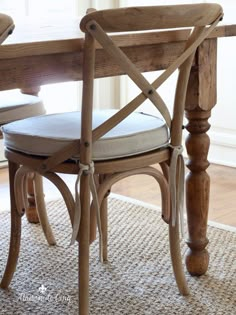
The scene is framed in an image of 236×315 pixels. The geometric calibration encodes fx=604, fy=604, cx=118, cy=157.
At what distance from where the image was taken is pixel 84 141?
137 cm

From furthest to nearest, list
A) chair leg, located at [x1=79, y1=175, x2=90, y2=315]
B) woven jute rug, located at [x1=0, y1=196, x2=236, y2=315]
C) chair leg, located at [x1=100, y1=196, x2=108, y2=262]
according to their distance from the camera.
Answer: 1. chair leg, located at [x1=100, y1=196, x2=108, y2=262]
2. woven jute rug, located at [x1=0, y1=196, x2=236, y2=315]
3. chair leg, located at [x1=79, y1=175, x2=90, y2=315]

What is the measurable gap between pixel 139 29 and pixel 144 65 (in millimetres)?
203

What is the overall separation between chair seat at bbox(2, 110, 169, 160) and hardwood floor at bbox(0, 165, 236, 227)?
81 centimetres

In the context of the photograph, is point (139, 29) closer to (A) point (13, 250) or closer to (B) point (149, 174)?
(B) point (149, 174)

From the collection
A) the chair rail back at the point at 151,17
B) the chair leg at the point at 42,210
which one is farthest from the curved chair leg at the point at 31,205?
the chair rail back at the point at 151,17

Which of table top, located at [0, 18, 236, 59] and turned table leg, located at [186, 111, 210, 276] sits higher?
table top, located at [0, 18, 236, 59]

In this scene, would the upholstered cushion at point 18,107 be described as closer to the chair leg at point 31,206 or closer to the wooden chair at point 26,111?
the wooden chair at point 26,111

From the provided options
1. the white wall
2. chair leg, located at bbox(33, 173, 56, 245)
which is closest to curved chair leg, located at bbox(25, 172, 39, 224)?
chair leg, located at bbox(33, 173, 56, 245)

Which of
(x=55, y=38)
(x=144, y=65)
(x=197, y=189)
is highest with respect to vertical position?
(x=55, y=38)

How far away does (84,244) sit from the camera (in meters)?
1.43

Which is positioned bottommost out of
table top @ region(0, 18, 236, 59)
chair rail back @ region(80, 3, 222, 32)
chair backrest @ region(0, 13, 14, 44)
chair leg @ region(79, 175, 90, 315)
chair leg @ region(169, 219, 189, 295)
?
chair leg @ region(169, 219, 189, 295)

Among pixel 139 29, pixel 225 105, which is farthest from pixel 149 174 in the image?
pixel 225 105

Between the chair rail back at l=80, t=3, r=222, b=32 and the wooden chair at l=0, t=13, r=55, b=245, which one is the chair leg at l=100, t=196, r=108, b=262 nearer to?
the wooden chair at l=0, t=13, r=55, b=245

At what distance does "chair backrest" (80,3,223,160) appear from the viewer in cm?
127
